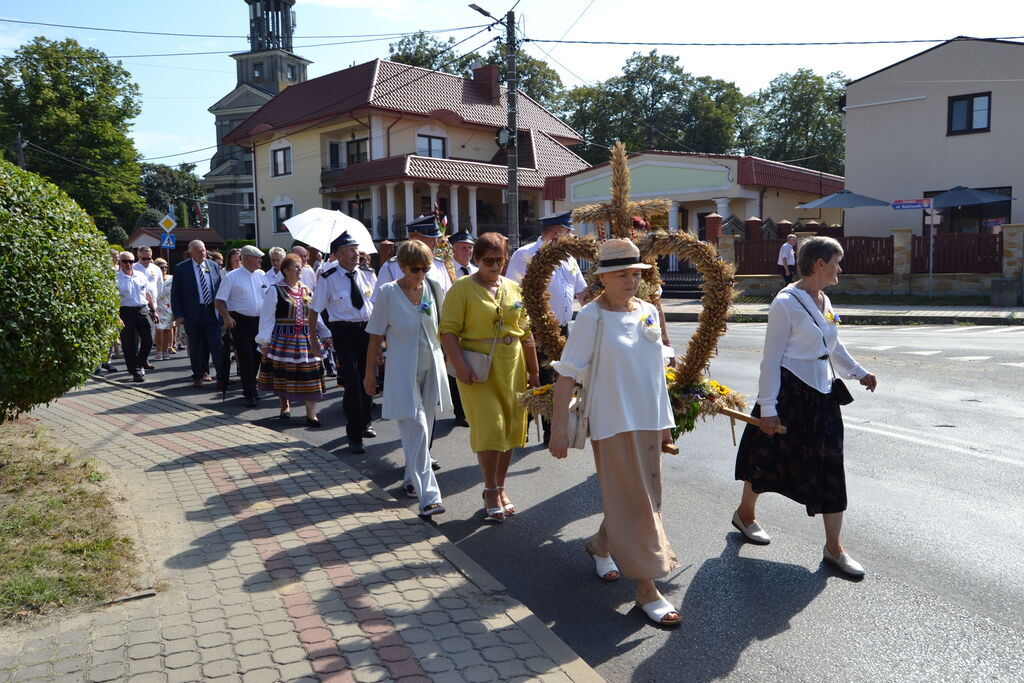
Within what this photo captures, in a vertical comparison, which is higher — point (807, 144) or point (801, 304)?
point (807, 144)

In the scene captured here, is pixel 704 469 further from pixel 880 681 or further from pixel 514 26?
pixel 514 26

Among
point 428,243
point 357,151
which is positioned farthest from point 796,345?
point 357,151

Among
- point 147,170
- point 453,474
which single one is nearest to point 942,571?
point 453,474

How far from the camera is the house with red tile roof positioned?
38344mm

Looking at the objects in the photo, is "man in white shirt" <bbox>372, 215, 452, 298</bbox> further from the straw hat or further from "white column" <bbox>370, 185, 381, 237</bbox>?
"white column" <bbox>370, 185, 381, 237</bbox>

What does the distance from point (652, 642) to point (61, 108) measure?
187ft

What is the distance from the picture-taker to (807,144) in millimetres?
62500

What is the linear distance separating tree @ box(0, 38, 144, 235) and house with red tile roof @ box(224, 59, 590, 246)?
11658 millimetres

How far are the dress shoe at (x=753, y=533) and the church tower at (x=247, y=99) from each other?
48875 mm

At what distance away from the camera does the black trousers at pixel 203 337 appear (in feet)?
37.5

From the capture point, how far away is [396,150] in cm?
4025

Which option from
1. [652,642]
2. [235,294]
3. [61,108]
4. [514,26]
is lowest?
[652,642]

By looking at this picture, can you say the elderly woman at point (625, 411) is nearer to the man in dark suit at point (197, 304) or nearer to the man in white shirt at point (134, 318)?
the man in dark suit at point (197, 304)

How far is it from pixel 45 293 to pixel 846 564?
561 centimetres
